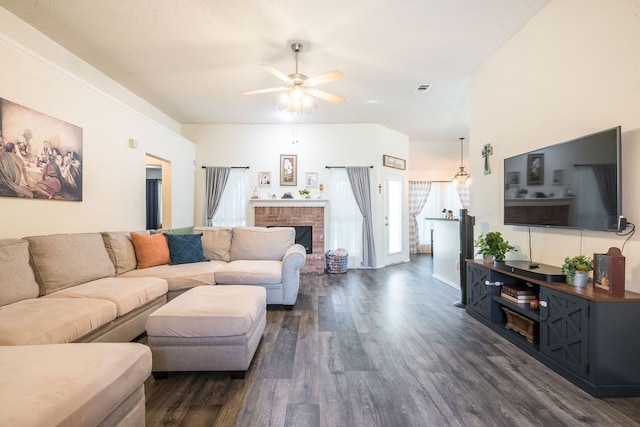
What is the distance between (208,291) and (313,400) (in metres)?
1.25

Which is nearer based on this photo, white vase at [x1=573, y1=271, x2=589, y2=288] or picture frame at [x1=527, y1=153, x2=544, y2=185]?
white vase at [x1=573, y1=271, x2=589, y2=288]

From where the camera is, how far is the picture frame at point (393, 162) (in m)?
6.20

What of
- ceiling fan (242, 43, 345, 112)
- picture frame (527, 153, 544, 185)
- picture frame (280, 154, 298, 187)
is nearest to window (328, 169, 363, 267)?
picture frame (280, 154, 298, 187)

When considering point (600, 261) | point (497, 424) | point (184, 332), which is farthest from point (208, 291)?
point (600, 261)

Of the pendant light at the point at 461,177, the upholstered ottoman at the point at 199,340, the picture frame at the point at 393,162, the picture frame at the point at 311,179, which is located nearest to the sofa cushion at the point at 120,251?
the upholstered ottoman at the point at 199,340

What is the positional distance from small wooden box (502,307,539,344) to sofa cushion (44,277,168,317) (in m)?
3.34

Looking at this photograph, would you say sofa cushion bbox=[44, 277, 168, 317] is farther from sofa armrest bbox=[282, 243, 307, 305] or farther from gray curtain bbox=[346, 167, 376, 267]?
gray curtain bbox=[346, 167, 376, 267]

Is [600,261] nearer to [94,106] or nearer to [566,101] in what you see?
[566,101]

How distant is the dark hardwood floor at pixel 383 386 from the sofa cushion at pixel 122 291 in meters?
0.71

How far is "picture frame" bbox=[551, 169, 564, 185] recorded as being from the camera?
232 centimetres

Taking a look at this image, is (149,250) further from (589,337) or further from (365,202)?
(589,337)

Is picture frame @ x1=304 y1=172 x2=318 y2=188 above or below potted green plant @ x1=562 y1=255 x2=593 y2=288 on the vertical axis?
above

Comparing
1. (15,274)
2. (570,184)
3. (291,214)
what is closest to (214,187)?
(291,214)

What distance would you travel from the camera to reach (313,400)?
5.78 feet
